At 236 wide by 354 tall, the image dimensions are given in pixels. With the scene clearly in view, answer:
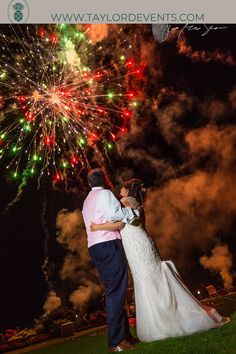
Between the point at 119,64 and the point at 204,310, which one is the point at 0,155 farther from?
the point at 204,310

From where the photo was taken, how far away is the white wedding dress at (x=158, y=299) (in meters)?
4.26

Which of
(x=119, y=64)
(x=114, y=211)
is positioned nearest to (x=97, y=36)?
(x=119, y=64)

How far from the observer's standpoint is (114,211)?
14.0ft

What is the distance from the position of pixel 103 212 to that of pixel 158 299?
0.92m

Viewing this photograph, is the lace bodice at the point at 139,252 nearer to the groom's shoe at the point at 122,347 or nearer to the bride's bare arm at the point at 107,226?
the bride's bare arm at the point at 107,226

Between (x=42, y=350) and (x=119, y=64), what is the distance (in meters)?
3.77

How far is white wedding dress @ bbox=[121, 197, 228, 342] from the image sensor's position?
426 centimetres

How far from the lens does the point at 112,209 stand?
4277 mm
